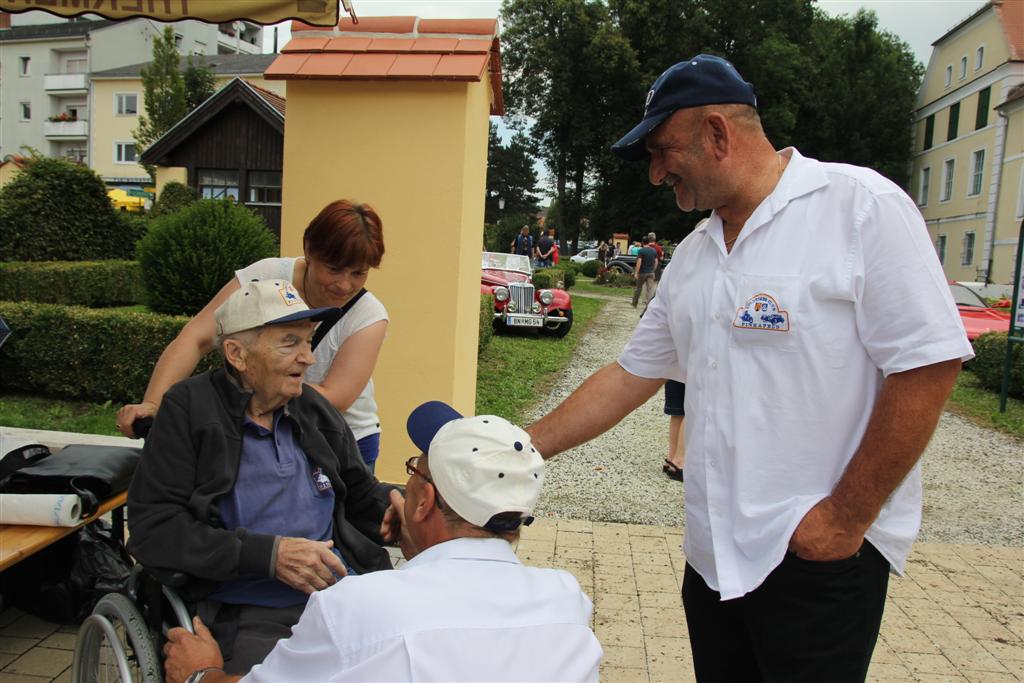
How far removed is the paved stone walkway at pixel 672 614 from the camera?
3.52 m

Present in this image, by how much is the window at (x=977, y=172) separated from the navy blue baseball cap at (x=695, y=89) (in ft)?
143

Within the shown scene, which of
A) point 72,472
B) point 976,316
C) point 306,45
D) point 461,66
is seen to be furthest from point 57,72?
point 72,472

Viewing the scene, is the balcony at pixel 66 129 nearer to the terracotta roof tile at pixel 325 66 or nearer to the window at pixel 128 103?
the window at pixel 128 103

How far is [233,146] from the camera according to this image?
84.9ft

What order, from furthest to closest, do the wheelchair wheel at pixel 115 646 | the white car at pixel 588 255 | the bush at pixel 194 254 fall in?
the white car at pixel 588 255, the bush at pixel 194 254, the wheelchair wheel at pixel 115 646

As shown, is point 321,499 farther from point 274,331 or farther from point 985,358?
point 985,358

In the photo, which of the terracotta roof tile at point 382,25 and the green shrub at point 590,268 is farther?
the green shrub at point 590,268

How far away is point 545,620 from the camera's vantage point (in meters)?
1.45

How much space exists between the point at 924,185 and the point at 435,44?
4874 cm

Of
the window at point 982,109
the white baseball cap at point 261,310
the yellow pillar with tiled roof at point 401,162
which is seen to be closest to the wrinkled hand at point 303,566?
the white baseball cap at point 261,310

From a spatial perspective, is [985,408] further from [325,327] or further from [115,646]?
[115,646]

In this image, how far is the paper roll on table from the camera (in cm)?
265

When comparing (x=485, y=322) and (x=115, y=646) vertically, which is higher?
(x=485, y=322)

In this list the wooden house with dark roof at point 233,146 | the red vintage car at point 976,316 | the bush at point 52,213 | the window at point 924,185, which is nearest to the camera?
the red vintage car at point 976,316
